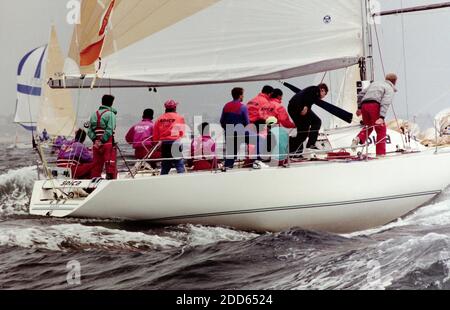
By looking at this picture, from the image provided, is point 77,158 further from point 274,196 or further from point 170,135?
point 274,196

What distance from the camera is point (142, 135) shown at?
20.9ft

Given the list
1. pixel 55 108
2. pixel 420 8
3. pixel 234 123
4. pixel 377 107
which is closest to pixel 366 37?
pixel 377 107

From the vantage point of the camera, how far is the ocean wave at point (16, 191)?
7257 mm

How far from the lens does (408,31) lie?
8922mm

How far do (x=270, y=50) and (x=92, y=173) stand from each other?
1697mm

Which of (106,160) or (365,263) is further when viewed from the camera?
(106,160)

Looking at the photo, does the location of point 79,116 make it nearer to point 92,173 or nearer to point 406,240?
point 92,173

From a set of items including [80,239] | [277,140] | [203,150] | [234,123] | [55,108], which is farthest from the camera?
[55,108]

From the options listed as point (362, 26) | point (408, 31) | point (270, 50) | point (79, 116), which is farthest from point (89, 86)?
point (408, 31)

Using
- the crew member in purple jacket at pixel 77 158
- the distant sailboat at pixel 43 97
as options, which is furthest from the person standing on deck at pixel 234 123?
the distant sailboat at pixel 43 97

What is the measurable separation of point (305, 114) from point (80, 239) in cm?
203

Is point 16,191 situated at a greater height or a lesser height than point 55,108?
lesser

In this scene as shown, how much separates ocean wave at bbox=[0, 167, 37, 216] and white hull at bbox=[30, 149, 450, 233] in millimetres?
1779

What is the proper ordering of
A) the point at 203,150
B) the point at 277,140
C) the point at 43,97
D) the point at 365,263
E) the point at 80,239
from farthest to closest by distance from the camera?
the point at 43,97
the point at 203,150
the point at 277,140
the point at 80,239
the point at 365,263
